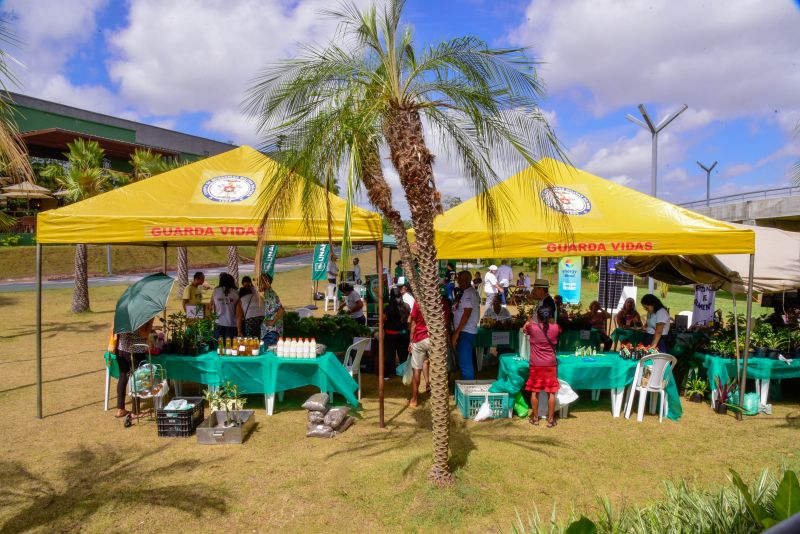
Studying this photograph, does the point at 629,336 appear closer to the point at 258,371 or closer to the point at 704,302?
the point at 704,302

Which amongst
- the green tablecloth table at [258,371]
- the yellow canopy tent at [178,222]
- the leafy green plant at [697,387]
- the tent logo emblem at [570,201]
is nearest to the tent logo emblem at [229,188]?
the yellow canopy tent at [178,222]

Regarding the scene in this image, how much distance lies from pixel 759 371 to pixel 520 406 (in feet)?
11.0

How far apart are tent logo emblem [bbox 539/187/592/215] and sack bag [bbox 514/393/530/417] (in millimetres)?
2523

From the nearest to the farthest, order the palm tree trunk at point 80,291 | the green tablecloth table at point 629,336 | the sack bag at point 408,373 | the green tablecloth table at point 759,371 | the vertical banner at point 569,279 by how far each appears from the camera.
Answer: the green tablecloth table at point 759,371, the sack bag at point 408,373, the green tablecloth table at point 629,336, the palm tree trunk at point 80,291, the vertical banner at point 569,279

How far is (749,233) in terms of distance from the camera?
6.73m

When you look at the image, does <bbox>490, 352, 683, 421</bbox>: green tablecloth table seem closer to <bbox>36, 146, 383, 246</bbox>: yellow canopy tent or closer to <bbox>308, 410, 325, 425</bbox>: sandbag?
<bbox>308, 410, 325, 425</bbox>: sandbag

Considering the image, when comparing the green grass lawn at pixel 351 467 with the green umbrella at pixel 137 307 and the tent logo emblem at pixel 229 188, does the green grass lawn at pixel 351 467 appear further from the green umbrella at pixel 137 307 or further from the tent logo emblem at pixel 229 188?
the tent logo emblem at pixel 229 188

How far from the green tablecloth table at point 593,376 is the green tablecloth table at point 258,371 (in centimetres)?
213

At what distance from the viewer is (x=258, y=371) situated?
674 cm

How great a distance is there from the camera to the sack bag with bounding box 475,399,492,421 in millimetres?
6539

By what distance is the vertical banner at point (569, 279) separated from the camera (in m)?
17.3

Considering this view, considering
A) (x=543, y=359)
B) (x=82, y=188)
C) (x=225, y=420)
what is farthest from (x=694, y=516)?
(x=82, y=188)

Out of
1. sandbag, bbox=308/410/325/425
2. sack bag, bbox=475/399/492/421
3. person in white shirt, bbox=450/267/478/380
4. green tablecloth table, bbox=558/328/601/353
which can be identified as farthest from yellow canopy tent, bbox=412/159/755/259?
green tablecloth table, bbox=558/328/601/353

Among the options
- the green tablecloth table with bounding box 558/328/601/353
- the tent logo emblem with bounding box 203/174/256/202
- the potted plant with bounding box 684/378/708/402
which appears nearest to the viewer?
the tent logo emblem with bounding box 203/174/256/202
